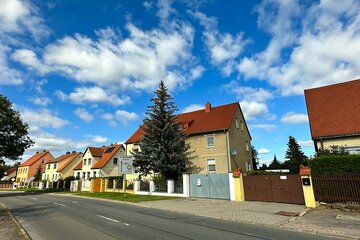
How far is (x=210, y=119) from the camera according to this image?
3397 cm

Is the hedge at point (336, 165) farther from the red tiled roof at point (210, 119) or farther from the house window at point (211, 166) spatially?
→ the house window at point (211, 166)

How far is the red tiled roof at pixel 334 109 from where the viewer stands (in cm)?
2039

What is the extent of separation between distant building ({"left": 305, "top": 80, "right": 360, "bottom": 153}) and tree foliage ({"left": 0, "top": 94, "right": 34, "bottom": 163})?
34834mm

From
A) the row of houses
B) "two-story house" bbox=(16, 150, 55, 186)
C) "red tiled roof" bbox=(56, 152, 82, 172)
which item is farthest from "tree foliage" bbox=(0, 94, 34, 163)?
"two-story house" bbox=(16, 150, 55, 186)

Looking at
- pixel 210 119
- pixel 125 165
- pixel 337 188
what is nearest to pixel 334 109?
pixel 337 188

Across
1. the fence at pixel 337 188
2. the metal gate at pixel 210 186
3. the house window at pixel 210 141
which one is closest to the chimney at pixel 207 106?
the house window at pixel 210 141

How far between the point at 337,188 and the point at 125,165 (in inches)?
707

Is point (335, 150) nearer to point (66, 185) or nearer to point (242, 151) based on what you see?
point (242, 151)

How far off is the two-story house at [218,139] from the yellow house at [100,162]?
21600 millimetres

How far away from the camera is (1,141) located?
1348 inches

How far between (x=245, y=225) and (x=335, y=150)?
1201 centimetres

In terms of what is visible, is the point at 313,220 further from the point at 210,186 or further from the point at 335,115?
the point at 335,115

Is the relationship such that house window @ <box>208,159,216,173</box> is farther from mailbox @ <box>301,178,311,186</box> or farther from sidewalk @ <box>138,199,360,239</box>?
sidewalk @ <box>138,199,360,239</box>

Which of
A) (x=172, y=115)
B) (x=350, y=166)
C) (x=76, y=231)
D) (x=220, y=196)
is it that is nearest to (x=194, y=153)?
(x=172, y=115)
